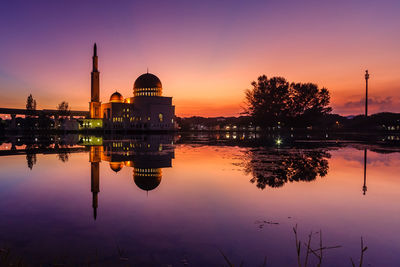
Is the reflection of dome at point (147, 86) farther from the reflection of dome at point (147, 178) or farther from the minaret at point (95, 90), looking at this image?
the reflection of dome at point (147, 178)

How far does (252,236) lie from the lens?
6188 millimetres

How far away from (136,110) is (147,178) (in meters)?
83.2

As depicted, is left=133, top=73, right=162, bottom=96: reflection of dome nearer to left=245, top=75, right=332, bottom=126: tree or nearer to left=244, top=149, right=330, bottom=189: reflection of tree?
left=245, top=75, right=332, bottom=126: tree

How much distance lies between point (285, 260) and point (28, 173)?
1390 cm

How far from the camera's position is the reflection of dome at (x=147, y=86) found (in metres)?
100

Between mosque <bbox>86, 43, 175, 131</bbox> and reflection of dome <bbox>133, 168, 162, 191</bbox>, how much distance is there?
7726 cm

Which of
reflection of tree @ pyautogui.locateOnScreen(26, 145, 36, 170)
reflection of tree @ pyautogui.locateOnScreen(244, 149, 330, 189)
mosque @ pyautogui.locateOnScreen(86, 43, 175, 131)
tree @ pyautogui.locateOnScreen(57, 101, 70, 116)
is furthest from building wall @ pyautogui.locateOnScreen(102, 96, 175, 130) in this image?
reflection of tree @ pyautogui.locateOnScreen(244, 149, 330, 189)

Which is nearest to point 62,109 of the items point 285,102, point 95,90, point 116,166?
point 95,90

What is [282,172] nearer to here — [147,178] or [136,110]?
[147,178]

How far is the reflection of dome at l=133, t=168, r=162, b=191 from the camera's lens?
1141cm

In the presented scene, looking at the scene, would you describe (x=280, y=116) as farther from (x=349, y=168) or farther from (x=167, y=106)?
(x=349, y=168)

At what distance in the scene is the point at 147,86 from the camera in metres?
99.9

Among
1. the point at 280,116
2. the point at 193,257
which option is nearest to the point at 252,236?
the point at 193,257

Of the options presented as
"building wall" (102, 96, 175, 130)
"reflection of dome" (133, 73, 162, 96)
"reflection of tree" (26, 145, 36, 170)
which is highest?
"reflection of dome" (133, 73, 162, 96)
